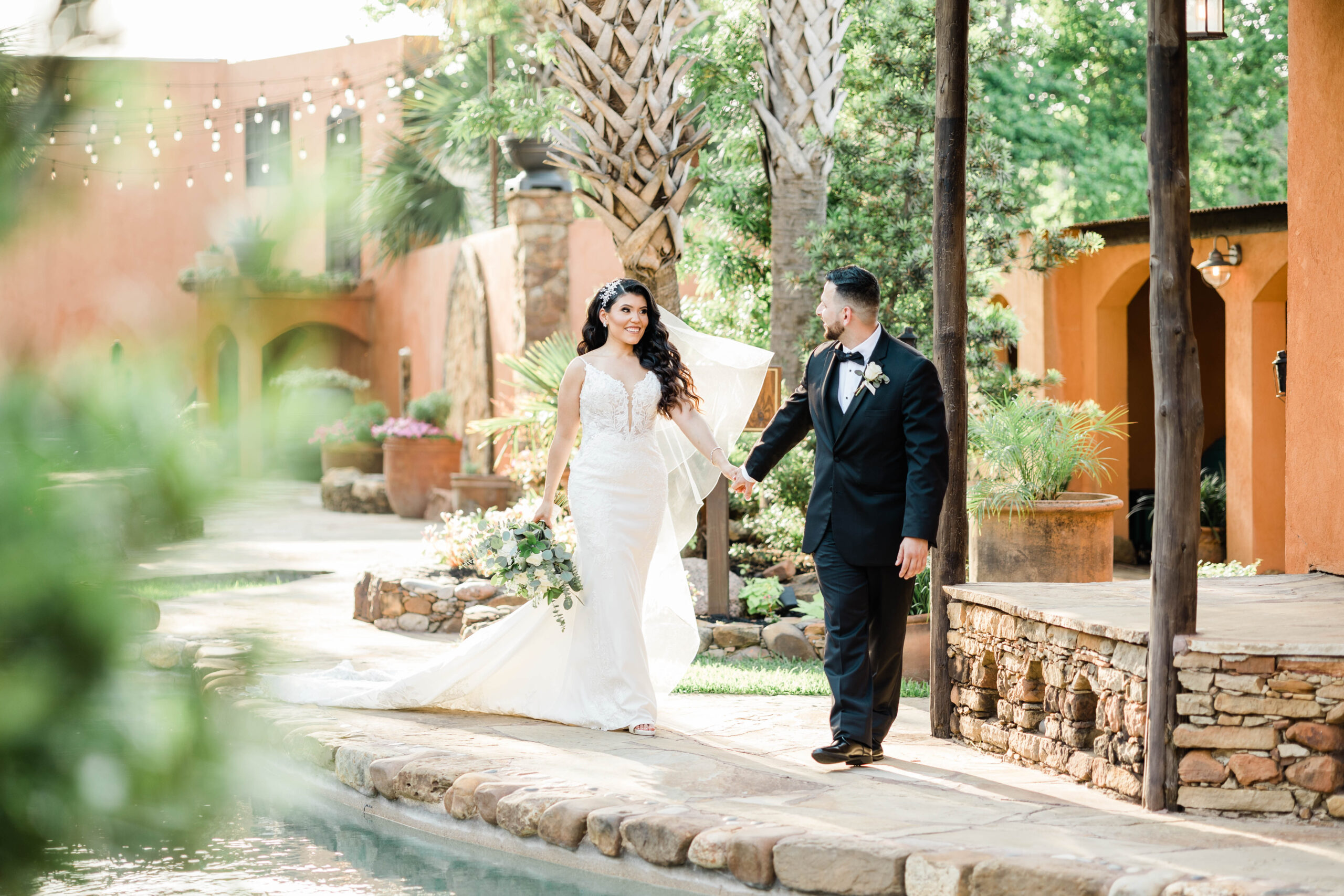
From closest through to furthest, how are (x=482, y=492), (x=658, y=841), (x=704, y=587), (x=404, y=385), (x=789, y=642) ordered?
(x=658, y=841), (x=789, y=642), (x=704, y=587), (x=482, y=492), (x=404, y=385)

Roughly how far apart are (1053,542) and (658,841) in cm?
361

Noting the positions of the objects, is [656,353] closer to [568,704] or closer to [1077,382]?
[568,704]

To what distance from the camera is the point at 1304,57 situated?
20.8ft

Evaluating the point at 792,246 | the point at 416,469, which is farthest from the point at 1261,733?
the point at 416,469

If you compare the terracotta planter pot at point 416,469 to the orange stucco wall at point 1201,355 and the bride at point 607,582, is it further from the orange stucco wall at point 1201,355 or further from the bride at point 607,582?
the bride at point 607,582

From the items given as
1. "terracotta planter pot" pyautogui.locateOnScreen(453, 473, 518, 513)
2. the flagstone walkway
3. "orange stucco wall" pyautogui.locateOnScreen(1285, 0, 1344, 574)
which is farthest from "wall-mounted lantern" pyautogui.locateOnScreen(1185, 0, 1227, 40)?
"terracotta planter pot" pyautogui.locateOnScreen(453, 473, 518, 513)

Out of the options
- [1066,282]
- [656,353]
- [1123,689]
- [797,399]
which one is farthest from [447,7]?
[1123,689]

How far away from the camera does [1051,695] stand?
16.3ft

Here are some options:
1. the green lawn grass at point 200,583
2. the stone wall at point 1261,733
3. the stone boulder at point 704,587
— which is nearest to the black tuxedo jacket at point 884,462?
the stone wall at point 1261,733

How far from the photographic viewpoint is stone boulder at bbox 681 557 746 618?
→ 8523mm

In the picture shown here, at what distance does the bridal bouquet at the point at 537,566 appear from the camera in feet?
19.3

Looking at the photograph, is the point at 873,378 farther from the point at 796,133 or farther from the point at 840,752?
the point at 796,133

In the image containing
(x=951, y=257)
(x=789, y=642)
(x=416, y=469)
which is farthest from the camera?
(x=416, y=469)

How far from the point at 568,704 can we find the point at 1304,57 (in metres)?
4.59
